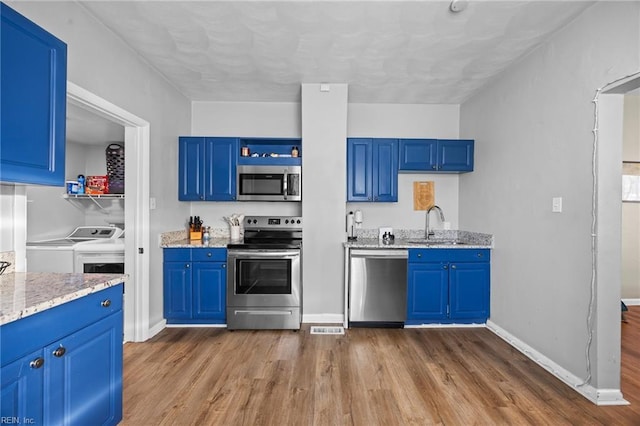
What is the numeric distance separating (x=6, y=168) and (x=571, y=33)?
353 cm

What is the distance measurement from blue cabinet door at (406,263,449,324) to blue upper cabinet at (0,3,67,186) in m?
3.05

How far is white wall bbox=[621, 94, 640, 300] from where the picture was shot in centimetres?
403

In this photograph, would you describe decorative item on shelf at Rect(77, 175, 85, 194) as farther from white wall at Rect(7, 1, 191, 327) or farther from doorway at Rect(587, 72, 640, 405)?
doorway at Rect(587, 72, 640, 405)

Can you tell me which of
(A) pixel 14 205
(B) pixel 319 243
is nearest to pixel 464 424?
(B) pixel 319 243

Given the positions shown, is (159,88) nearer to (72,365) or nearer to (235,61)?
(235,61)

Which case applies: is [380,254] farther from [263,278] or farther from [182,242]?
[182,242]

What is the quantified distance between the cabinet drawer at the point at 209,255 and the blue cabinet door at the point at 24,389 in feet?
6.70

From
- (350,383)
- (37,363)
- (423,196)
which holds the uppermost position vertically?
(423,196)

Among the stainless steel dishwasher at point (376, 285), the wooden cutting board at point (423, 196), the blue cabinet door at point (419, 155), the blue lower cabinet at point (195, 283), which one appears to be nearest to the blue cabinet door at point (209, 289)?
the blue lower cabinet at point (195, 283)

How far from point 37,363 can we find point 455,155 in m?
3.91

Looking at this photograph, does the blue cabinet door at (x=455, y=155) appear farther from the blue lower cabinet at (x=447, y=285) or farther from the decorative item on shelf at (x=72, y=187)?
the decorative item on shelf at (x=72, y=187)

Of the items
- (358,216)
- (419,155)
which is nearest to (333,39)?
(419,155)

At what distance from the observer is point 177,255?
322 cm

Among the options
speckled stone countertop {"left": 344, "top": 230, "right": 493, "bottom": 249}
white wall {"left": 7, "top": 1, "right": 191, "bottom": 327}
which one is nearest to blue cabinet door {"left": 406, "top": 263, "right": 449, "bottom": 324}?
speckled stone countertop {"left": 344, "top": 230, "right": 493, "bottom": 249}
